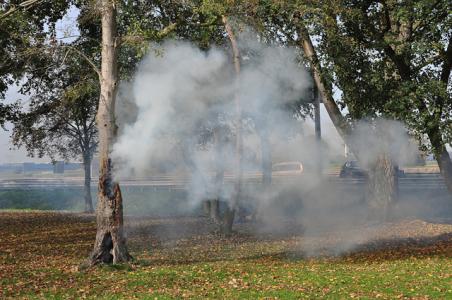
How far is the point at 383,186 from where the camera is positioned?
1008 inches

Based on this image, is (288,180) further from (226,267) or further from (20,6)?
(20,6)

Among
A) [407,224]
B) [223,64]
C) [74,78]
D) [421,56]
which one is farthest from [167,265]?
[74,78]

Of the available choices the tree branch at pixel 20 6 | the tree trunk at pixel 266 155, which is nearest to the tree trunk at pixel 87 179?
the tree trunk at pixel 266 155

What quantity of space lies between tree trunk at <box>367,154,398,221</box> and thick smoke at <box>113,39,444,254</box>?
0.46 m

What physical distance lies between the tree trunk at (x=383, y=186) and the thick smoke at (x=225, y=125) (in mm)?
458

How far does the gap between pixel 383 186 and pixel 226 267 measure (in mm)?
13567

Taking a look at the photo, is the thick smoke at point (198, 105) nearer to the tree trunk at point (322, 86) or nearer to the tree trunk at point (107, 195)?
the tree trunk at point (322, 86)

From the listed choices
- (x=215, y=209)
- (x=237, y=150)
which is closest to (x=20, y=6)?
(x=237, y=150)

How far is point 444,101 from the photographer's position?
18453mm

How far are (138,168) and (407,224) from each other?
1324 cm

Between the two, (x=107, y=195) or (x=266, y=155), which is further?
(x=266, y=155)

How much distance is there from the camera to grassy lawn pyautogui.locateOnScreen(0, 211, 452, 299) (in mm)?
10953

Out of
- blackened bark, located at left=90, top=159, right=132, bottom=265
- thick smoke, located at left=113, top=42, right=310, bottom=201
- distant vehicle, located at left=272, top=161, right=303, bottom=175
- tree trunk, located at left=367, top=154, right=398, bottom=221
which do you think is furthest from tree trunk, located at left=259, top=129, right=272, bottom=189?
blackened bark, located at left=90, top=159, right=132, bottom=265

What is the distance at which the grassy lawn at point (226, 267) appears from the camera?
35.9 ft
